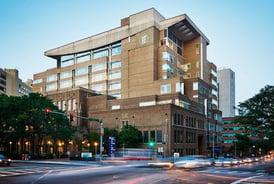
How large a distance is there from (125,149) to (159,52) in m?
38.4

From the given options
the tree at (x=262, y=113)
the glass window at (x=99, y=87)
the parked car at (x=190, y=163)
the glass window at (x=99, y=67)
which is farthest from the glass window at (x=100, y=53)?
the tree at (x=262, y=113)

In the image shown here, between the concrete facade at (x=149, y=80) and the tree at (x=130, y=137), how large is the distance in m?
2.87

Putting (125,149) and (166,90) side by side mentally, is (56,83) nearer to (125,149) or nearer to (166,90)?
(166,90)

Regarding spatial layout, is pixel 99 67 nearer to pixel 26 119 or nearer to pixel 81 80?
pixel 81 80

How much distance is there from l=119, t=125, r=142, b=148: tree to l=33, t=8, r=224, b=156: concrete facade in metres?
2.87

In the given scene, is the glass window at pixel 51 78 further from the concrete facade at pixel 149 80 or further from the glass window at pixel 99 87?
the glass window at pixel 99 87

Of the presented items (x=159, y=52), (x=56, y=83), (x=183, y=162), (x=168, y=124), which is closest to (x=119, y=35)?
(x=159, y=52)

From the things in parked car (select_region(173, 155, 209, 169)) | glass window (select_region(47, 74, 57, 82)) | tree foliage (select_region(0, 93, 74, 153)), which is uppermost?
glass window (select_region(47, 74, 57, 82))

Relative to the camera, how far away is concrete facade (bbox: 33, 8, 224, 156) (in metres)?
80.9

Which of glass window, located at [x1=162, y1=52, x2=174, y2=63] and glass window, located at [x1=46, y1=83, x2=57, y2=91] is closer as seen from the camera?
glass window, located at [x1=162, y1=52, x2=174, y2=63]

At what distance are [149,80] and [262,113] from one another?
191 feet

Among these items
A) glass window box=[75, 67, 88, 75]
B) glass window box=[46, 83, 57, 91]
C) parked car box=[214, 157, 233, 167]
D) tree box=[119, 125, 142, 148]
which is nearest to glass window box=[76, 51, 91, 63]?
glass window box=[75, 67, 88, 75]

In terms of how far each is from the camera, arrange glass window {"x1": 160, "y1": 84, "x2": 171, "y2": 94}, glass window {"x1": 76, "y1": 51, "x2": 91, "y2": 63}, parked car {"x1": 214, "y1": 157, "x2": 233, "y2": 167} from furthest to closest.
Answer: glass window {"x1": 76, "y1": 51, "x2": 91, "y2": 63}, glass window {"x1": 160, "y1": 84, "x2": 171, "y2": 94}, parked car {"x1": 214, "y1": 157, "x2": 233, "y2": 167}

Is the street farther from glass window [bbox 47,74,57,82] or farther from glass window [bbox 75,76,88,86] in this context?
glass window [bbox 47,74,57,82]
